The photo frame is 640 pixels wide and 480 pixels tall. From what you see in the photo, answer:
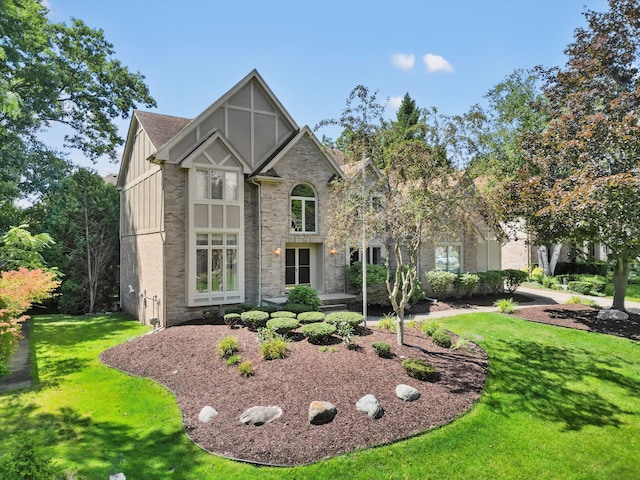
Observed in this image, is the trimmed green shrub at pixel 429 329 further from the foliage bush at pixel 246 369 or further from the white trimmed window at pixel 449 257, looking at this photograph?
the white trimmed window at pixel 449 257

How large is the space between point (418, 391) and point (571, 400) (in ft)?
11.6

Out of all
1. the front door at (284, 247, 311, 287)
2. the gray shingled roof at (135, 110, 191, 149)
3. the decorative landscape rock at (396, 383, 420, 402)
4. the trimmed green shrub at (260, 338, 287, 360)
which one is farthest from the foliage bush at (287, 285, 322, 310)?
the gray shingled roof at (135, 110, 191, 149)

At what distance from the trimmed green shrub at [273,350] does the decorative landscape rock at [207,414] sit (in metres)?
2.05

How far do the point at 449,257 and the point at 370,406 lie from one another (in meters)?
14.8

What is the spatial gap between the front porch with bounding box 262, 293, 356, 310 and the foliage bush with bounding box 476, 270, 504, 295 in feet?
25.4

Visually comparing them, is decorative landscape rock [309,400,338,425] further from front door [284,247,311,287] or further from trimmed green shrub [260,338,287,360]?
front door [284,247,311,287]

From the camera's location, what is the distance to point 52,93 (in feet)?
56.6

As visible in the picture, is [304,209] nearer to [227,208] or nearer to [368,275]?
[227,208]

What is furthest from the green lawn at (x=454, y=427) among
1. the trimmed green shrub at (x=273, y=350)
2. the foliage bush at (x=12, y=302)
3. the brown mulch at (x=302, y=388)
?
the trimmed green shrub at (x=273, y=350)

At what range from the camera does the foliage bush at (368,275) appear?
1620cm

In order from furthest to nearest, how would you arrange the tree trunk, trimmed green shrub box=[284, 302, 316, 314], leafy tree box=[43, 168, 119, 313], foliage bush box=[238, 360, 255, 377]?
leafy tree box=[43, 168, 119, 313] < the tree trunk < trimmed green shrub box=[284, 302, 316, 314] < foliage bush box=[238, 360, 255, 377]

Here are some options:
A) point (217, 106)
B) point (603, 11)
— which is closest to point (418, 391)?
point (217, 106)

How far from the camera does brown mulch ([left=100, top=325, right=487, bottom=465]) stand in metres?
5.93

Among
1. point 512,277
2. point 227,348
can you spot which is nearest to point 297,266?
point 227,348
